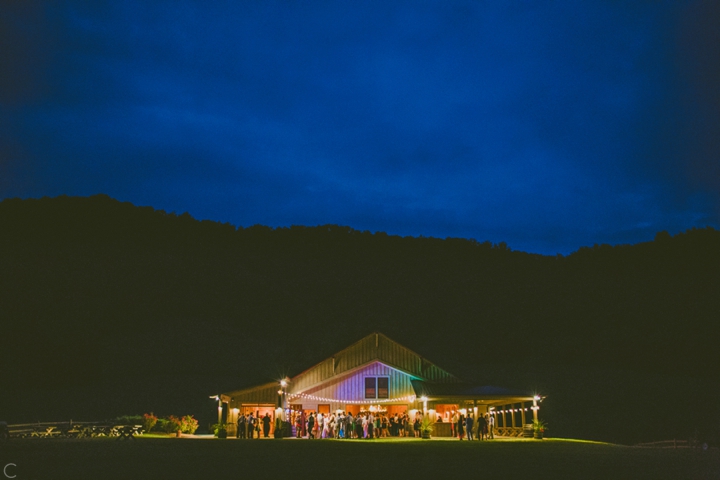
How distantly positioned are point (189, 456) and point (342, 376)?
61.5ft

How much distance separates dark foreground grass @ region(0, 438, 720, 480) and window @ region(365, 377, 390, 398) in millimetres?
14491

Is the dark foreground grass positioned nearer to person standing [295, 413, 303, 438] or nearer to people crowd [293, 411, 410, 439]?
people crowd [293, 411, 410, 439]

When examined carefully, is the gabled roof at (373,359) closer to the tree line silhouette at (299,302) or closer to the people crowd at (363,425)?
the people crowd at (363,425)

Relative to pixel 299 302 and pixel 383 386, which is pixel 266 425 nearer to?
pixel 383 386

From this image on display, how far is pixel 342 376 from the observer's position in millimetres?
36688

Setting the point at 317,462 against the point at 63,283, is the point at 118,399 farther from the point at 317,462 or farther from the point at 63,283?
the point at 317,462

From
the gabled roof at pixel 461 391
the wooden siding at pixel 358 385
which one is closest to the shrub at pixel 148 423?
the wooden siding at pixel 358 385

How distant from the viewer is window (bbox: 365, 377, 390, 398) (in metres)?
36.4

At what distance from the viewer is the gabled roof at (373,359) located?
3766 cm

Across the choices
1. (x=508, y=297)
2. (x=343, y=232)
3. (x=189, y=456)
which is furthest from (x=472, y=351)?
(x=189, y=456)

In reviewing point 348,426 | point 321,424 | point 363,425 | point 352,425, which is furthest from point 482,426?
point 321,424

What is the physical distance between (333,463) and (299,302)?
227ft

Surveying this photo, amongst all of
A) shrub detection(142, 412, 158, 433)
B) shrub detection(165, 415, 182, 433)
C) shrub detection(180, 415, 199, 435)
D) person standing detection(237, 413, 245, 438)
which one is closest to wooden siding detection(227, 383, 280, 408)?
shrub detection(180, 415, 199, 435)

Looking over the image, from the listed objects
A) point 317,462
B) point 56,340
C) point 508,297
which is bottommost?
point 317,462
